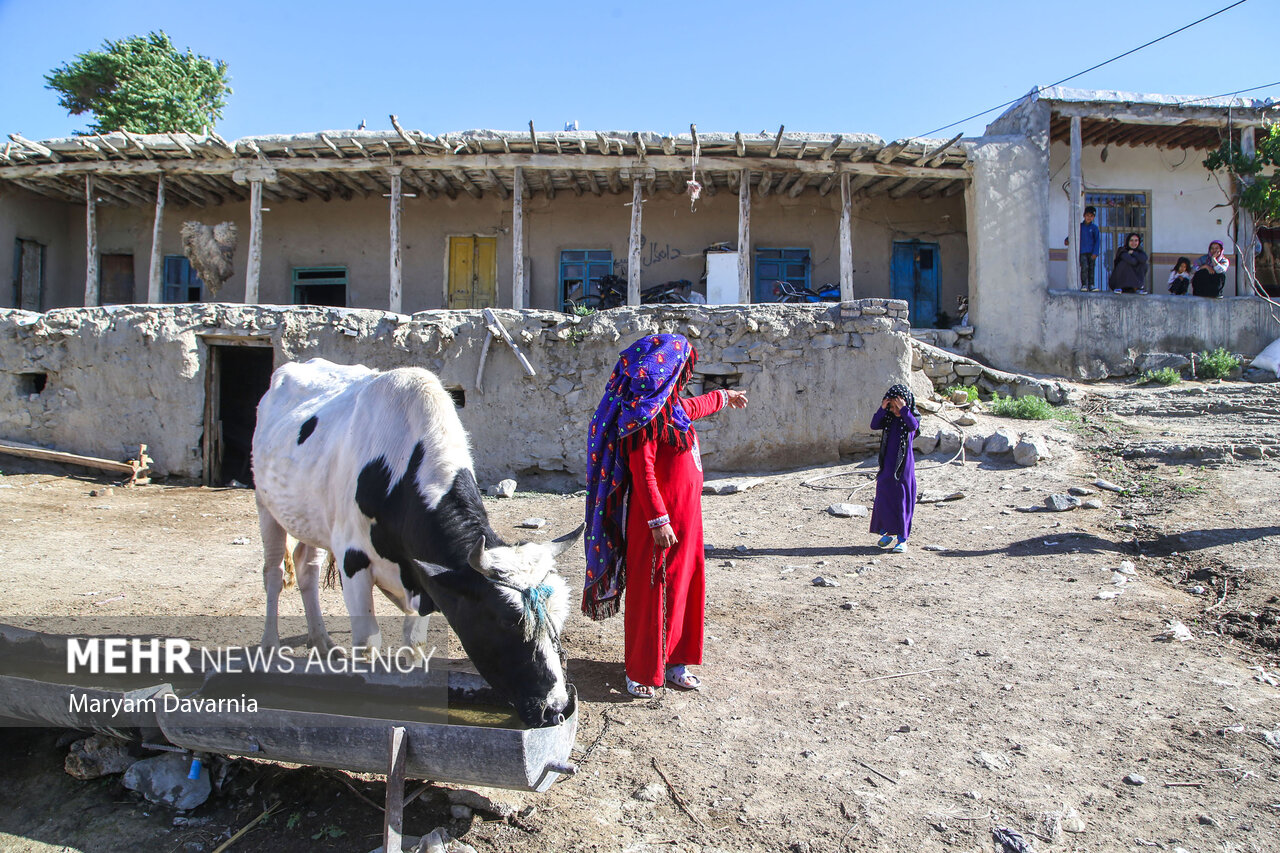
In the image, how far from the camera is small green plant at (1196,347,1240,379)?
10.9m

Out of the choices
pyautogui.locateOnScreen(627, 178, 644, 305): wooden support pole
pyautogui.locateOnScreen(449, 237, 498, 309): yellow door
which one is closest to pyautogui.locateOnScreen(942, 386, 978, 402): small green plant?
pyautogui.locateOnScreen(627, 178, 644, 305): wooden support pole

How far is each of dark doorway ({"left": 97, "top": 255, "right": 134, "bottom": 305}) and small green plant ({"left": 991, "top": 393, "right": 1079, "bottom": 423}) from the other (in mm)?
15272

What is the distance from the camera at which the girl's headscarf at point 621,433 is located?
11.4 ft

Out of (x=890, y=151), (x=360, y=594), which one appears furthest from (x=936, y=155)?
(x=360, y=594)

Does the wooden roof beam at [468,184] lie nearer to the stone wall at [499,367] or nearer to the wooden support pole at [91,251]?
the stone wall at [499,367]

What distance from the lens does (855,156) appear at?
1114cm

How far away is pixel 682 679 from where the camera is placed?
362cm

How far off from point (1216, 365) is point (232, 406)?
48.1 ft

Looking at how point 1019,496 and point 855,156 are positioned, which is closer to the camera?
point 1019,496

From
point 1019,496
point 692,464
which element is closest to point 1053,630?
point 692,464

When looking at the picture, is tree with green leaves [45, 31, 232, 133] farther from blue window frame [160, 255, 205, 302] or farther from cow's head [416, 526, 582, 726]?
cow's head [416, 526, 582, 726]

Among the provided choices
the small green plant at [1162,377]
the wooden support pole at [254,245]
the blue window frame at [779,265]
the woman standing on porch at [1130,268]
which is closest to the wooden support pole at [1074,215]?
the woman standing on porch at [1130,268]

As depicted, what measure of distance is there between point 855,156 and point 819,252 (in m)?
2.43

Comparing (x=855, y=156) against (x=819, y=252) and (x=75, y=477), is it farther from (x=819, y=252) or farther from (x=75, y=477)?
(x=75, y=477)
